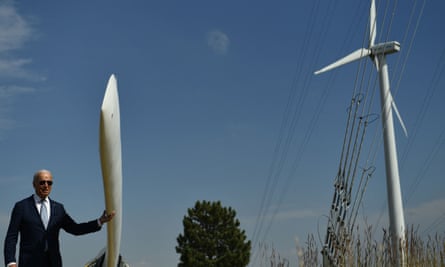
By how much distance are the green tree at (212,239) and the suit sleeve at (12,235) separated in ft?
74.8

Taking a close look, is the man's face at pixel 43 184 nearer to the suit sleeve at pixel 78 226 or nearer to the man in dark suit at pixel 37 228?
the man in dark suit at pixel 37 228

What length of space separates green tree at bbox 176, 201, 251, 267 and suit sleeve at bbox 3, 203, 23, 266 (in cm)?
2281

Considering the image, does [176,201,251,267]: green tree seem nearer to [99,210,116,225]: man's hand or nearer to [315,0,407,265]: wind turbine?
[315,0,407,265]: wind turbine

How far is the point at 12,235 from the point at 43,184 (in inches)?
16.9

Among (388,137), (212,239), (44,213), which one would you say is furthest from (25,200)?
(212,239)

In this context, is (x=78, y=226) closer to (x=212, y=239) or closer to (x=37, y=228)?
(x=37, y=228)

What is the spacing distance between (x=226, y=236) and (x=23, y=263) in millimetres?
23518

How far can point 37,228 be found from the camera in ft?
14.4

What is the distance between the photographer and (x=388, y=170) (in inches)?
551

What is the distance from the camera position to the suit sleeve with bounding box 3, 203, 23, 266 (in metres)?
4.19

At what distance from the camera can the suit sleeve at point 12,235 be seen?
419cm

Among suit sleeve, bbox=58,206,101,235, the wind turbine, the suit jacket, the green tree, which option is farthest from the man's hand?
the green tree

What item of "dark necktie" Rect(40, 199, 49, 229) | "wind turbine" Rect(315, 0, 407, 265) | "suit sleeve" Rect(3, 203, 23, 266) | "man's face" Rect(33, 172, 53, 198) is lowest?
"suit sleeve" Rect(3, 203, 23, 266)

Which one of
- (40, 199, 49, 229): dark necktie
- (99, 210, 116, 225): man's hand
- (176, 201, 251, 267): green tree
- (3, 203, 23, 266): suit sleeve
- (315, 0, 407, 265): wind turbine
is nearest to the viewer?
(3, 203, 23, 266): suit sleeve
